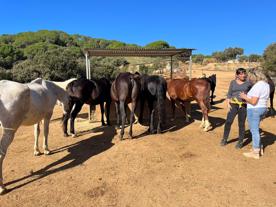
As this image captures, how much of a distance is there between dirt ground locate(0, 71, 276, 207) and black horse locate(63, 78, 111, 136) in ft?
2.42

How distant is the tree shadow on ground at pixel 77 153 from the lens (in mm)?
4578

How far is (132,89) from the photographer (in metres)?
6.77

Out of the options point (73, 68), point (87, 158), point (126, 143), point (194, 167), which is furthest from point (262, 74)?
point (73, 68)

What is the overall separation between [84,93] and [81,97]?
16cm

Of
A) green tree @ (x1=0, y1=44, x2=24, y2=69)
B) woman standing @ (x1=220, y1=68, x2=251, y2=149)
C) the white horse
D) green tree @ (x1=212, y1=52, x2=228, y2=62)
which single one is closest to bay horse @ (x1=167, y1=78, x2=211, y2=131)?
woman standing @ (x1=220, y1=68, x2=251, y2=149)

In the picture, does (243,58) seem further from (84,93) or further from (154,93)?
(84,93)

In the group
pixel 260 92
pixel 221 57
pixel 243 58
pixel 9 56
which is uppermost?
pixel 221 57

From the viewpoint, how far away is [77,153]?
5781 mm

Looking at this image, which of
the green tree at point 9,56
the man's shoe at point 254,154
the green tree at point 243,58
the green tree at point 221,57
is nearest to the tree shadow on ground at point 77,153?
the man's shoe at point 254,154

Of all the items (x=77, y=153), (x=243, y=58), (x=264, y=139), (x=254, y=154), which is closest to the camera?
(x=254, y=154)

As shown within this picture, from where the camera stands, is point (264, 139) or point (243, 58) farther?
point (243, 58)

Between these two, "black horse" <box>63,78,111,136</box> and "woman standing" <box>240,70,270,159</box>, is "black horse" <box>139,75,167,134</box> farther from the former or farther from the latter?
"woman standing" <box>240,70,270,159</box>

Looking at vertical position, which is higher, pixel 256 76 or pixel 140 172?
pixel 256 76

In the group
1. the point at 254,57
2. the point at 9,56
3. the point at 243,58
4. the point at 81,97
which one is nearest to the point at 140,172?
the point at 81,97
